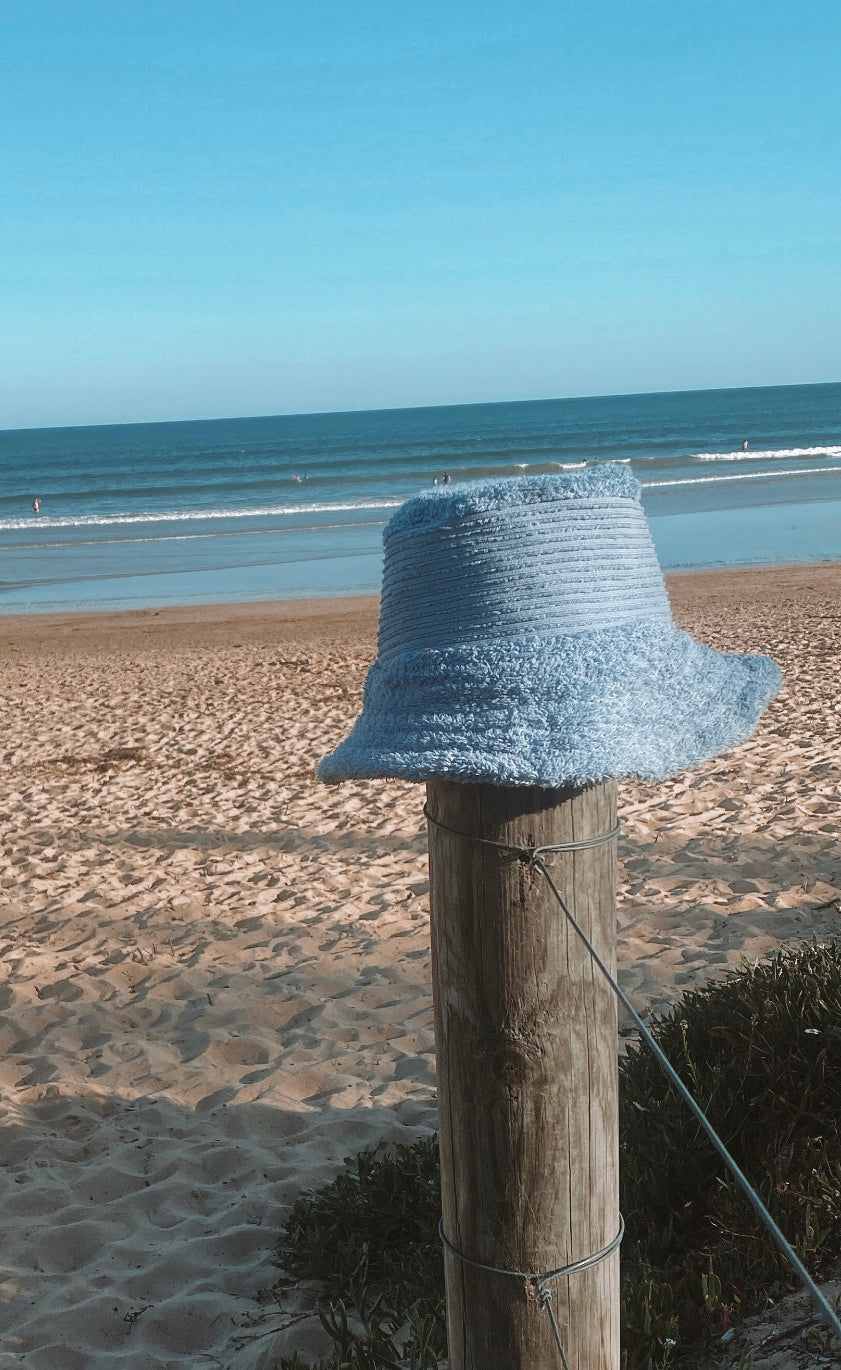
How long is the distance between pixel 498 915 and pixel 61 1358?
7.06 feet

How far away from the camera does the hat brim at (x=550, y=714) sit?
5.01 feet

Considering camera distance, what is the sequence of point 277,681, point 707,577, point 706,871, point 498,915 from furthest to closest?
point 707,577, point 277,681, point 706,871, point 498,915

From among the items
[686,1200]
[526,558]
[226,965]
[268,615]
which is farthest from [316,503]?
[526,558]

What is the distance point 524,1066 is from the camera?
167 centimetres

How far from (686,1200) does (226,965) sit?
2.75 meters

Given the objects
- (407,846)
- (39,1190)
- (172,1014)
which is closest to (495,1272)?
(39,1190)

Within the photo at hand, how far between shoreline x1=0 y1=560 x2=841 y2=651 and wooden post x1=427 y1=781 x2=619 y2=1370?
12.9m

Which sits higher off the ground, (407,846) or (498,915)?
(498,915)

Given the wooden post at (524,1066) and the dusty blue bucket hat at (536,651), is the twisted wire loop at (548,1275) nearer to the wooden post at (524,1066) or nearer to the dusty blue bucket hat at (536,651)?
the wooden post at (524,1066)

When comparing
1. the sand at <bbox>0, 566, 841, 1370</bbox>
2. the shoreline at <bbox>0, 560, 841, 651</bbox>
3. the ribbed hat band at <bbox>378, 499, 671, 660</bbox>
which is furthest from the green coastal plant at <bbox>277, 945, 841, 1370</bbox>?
the shoreline at <bbox>0, 560, 841, 651</bbox>

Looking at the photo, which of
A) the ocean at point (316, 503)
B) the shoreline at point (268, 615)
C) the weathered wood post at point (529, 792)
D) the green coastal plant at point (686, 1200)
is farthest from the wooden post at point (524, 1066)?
the ocean at point (316, 503)

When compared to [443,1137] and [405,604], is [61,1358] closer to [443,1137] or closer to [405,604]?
[443,1137]

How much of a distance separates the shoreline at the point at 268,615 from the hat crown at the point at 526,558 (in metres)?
13.0

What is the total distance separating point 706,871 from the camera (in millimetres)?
5828
